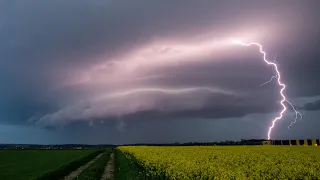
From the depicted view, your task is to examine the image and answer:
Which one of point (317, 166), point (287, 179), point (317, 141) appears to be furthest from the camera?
point (317, 141)

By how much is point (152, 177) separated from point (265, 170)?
20.9 ft

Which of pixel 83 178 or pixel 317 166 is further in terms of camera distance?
pixel 83 178

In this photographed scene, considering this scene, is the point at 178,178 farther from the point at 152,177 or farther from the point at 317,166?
the point at 317,166

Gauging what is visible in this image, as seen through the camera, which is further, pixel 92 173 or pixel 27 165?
pixel 27 165

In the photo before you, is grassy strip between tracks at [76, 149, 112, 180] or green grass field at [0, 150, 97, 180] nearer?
grassy strip between tracks at [76, 149, 112, 180]

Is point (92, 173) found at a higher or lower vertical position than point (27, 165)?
higher

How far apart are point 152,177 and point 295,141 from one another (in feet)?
316

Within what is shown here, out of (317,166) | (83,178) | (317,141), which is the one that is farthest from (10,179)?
(317,141)

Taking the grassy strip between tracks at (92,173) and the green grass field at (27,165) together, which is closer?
the grassy strip between tracks at (92,173)

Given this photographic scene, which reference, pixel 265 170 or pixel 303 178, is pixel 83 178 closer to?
pixel 265 170

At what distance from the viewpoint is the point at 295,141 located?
106125 mm

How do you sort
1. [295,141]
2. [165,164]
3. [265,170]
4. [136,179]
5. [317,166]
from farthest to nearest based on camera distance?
[295,141] → [165,164] → [317,166] → [136,179] → [265,170]

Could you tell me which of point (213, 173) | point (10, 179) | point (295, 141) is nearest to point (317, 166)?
point (213, 173)

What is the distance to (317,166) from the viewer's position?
22.8 m
